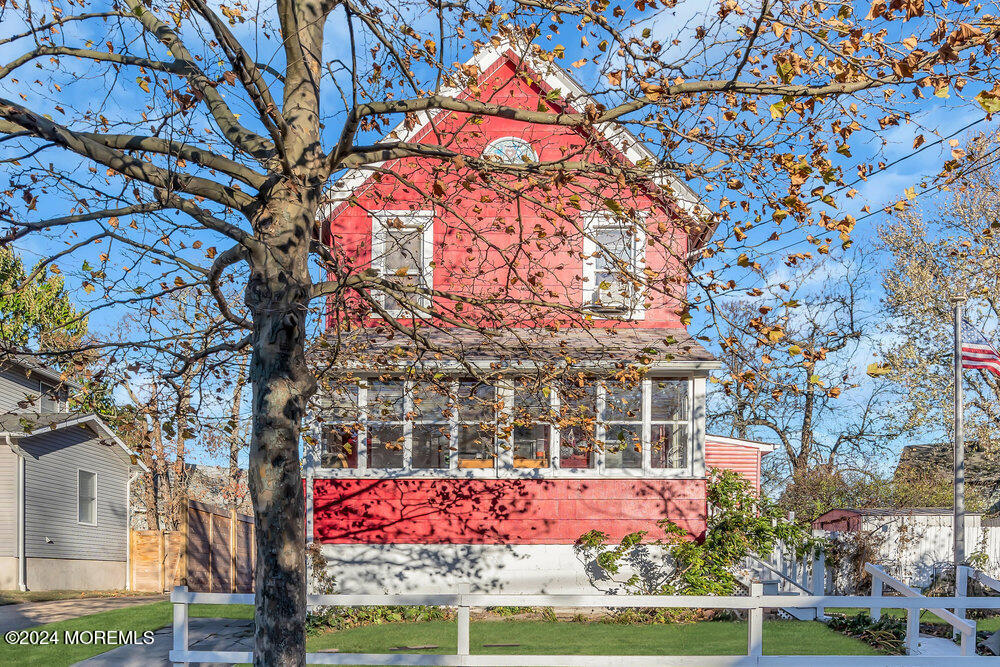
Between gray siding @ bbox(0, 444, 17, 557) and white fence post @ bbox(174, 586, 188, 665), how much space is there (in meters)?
14.9

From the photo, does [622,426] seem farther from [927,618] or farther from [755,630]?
[755,630]

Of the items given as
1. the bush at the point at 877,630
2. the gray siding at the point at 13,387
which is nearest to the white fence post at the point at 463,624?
the bush at the point at 877,630

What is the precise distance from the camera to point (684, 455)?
14.7 meters

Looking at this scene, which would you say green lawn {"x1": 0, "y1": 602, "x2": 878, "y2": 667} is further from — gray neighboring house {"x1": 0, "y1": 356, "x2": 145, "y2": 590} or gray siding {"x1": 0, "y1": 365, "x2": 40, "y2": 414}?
gray siding {"x1": 0, "y1": 365, "x2": 40, "y2": 414}

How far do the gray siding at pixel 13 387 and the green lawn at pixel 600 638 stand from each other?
16975 mm

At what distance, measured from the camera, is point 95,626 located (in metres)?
12.7

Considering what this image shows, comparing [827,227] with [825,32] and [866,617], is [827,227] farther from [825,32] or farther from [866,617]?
[866,617]

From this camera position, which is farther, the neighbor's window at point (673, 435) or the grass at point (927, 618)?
the neighbor's window at point (673, 435)

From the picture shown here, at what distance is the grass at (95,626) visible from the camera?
1012 cm

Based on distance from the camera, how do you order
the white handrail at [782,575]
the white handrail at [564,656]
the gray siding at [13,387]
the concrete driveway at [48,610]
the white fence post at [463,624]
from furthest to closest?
1. the gray siding at [13,387]
2. the white handrail at [782,575]
3. the concrete driveway at [48,610]
4. the white fence post at [463,624]
5. the white handrail at [564,656]

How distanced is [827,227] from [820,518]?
20.9m

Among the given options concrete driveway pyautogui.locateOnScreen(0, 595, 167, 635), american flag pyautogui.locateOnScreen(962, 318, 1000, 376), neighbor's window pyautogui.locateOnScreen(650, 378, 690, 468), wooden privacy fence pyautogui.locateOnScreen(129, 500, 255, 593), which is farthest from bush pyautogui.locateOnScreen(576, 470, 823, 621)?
wooden privacy fence pyautogui.locateOnScreen(129, 500, 255, 593)

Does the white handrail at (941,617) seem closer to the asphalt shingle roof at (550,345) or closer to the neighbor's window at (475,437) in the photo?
the asphalt shingle roof at (550,345)

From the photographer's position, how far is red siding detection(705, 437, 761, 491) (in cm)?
2097
